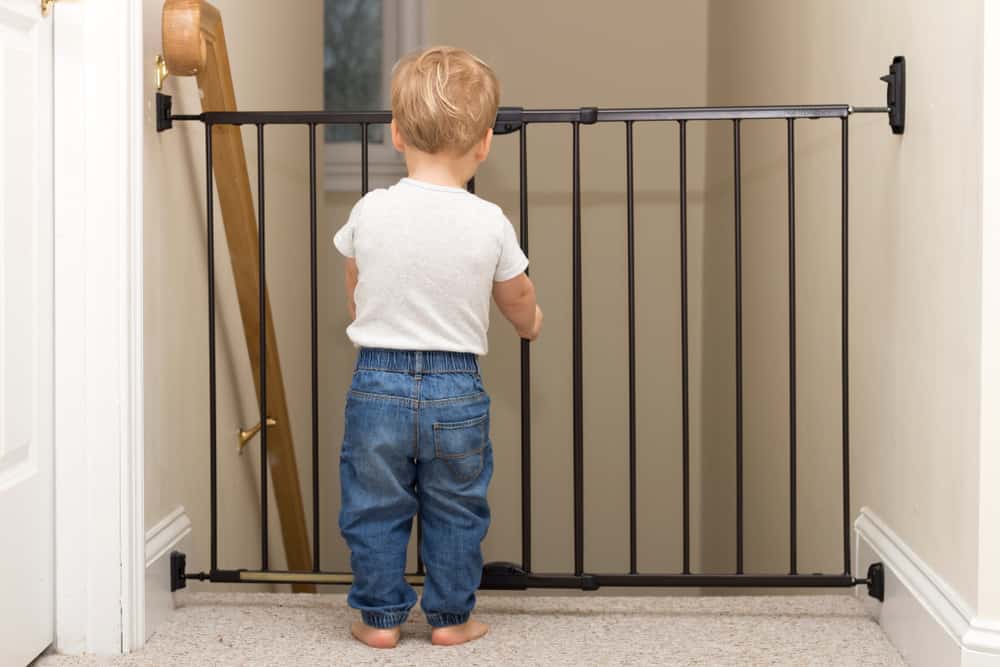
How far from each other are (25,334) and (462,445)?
2.18ft

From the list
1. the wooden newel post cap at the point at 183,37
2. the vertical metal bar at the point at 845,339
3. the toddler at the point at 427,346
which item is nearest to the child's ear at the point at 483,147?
the toddler at the point at 427,346

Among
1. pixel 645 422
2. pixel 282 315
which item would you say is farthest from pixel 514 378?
pixel 282 315

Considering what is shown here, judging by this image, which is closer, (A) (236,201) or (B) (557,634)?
(B) (557,634)

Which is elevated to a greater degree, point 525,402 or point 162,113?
point 162,113

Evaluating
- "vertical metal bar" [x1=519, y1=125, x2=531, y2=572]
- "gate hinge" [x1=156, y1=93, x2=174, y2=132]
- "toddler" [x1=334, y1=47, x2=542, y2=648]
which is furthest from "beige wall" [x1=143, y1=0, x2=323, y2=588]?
"vertical metal bar" [x1=519, y1=125, x2=531, y2=572]

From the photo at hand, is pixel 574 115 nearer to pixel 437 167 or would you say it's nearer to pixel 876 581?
pixel 437 167

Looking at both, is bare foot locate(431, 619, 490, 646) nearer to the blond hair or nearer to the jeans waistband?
the jeans waistband

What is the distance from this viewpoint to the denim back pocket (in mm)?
1658

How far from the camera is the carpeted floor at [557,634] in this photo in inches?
64.6

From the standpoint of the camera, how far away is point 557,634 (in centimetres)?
176

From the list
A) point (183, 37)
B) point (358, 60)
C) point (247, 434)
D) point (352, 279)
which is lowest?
point (247, 434)

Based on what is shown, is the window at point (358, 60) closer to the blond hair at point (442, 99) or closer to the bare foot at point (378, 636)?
the blond hair at point (442, 99)

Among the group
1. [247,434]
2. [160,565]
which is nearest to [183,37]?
[160,565]

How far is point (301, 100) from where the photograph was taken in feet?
11.6
